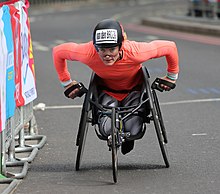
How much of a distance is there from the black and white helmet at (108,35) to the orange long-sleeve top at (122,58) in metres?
0.18

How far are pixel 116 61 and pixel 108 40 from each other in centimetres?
31

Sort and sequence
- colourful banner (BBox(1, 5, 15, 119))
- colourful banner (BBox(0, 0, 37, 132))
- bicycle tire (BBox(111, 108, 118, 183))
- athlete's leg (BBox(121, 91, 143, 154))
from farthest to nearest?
athlete's leg (BBox(121, 91, 143, 154)), colourful banner (BBox(1, 5, 15, 119)), colourful banner (BBox(0, 0, 37, 132)), bicycle tire (BBox(111, 108, 118, 183))

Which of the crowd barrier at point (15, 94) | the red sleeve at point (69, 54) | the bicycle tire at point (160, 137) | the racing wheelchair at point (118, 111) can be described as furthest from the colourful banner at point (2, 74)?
the bicycle tire at point (160, 137)

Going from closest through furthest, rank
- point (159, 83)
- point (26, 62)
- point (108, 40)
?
1. point (108, 40)
2. point (159, 83)
3. point (26, 62)

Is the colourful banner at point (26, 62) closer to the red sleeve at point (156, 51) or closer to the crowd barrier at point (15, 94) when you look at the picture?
the crowd barrier at point (15, 94)

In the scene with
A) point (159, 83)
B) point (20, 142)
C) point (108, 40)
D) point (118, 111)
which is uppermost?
point (108, 40)

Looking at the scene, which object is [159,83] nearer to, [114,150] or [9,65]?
[114,150]

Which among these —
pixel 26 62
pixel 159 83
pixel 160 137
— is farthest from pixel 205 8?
pixel 160 137

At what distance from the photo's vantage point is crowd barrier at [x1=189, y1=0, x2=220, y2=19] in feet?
95.5

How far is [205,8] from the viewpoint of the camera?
99.4 ft

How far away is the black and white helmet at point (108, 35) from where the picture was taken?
24.8 feet

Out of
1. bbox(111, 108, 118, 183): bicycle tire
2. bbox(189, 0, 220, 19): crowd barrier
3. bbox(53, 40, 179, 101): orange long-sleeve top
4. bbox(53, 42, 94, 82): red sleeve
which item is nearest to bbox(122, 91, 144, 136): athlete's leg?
bbox(53, 40, 179, 101): orange long-sleeve top

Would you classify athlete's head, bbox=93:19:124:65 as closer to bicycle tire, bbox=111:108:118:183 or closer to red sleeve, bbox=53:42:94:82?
red sleeve, bbox=53:42:94:82

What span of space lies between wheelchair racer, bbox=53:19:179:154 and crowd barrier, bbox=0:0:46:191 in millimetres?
495
